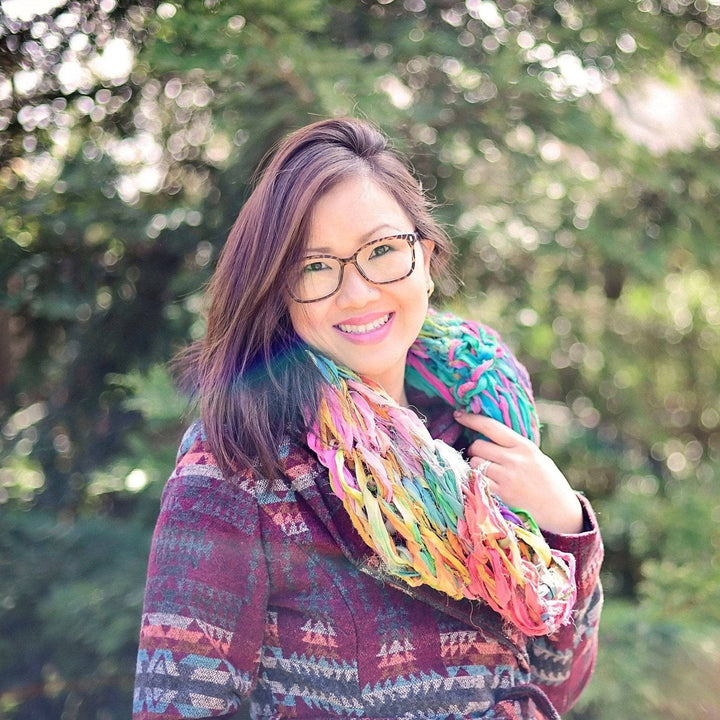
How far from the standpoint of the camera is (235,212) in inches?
91.9

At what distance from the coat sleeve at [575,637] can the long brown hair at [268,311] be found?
61 cm

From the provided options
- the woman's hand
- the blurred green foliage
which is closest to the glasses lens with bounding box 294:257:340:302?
the woman's hand

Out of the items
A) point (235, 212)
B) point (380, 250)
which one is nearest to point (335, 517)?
point (380, 250)

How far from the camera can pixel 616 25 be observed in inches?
89.3

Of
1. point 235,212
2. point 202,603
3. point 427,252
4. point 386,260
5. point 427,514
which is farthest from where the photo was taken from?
point 235,212

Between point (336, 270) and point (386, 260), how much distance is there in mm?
105

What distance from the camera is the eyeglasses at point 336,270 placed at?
1.47m

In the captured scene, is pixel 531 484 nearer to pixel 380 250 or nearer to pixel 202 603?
pixel 380 250

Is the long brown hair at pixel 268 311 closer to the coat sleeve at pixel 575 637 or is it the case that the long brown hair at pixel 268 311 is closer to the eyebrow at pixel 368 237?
the eyebrow at pixel 368 237

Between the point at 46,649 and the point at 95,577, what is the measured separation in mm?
301

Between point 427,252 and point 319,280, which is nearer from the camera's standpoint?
point 319,280

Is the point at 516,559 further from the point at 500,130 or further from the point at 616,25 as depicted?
the point at 616,25

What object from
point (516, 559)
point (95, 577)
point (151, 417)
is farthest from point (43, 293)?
point (516, 559)

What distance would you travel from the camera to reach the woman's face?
146cm
